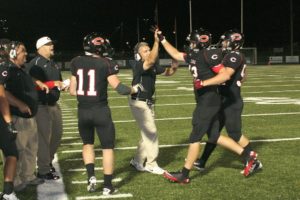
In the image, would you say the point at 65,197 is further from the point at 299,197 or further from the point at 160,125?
the point at 160,125

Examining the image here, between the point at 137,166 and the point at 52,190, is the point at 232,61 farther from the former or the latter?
the point at 52,190

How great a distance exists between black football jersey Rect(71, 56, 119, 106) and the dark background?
234ft

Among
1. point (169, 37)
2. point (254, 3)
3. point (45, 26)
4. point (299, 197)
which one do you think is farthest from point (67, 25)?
point (299, 197)

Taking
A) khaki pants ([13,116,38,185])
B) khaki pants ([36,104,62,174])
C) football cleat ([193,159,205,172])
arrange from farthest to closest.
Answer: football cleat ([193,159,205,172])
khaki pants ([36,104,62,174])
khaki pants ([13,116,38,185])

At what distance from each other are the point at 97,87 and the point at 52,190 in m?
1.41

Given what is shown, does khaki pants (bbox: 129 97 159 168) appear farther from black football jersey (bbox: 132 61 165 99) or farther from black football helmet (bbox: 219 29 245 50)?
black football helmet (bbox: 219 29 245 50)

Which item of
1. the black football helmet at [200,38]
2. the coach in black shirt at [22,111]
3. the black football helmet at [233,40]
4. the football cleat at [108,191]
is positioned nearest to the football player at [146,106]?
Answer: the black football helmet at [200,38]

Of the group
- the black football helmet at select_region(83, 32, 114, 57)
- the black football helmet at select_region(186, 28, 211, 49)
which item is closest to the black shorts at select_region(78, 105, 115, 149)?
the black football helmet at select_region(83, 32, 114, 57)

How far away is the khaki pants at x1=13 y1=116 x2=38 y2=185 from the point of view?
5.80 metres

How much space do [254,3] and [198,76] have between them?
74.0 meters

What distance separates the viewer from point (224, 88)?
22.4 feet

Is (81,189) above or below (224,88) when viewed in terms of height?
below

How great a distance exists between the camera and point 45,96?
21.5 feet

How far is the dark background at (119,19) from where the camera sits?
76188 mm
